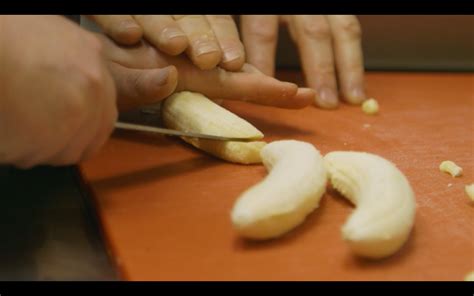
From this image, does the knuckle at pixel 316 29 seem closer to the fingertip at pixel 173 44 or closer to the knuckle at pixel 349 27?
the knuckle at pixel 349 27

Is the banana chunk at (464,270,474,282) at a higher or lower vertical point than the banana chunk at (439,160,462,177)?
higher

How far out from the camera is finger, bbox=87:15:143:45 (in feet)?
3.16

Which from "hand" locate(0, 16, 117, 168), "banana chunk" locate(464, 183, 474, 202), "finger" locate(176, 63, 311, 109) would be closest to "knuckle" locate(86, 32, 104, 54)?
"hand" locate(0, 16, 117, 168)

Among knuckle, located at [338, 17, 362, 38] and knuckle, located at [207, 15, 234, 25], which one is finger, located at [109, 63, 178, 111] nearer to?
→ knuckle, located at [207, 15, 234, 25]

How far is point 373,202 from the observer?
2.29 feet

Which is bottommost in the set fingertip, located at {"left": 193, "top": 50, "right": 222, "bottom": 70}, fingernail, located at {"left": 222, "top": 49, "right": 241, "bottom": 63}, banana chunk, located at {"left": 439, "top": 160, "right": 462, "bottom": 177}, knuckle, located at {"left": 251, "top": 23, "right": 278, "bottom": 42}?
knuckle, located at {"left": 251, "top": 23, "right": 278, "bottom": 42}

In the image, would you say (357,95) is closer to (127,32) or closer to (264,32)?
(264,32)

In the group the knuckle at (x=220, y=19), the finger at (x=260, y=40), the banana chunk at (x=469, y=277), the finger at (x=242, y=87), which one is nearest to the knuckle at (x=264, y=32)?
the finger at (x=260, y=40)

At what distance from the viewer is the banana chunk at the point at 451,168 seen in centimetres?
91

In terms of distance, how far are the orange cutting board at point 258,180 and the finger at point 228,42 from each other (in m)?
0.10

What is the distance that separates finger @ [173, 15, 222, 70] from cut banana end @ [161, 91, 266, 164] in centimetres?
5

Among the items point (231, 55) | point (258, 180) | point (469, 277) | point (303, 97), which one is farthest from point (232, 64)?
point (469, 277)

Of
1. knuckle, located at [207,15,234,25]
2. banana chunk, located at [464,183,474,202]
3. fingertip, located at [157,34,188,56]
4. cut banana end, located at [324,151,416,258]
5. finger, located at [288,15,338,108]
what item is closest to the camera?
cut banana end, located at [324,151,416,258]
